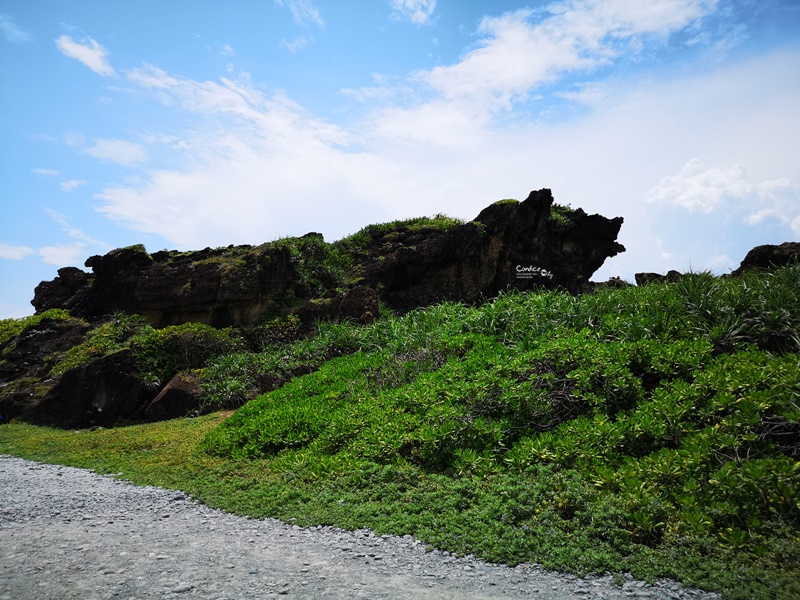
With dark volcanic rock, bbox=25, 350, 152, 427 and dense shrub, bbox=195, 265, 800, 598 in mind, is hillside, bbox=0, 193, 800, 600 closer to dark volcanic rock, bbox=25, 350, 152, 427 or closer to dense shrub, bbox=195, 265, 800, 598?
dense shrub, bbox=195, 265, 800, 598

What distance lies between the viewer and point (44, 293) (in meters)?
20.7

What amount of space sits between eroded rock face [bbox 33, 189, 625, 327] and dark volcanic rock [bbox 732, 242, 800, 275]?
6266mm

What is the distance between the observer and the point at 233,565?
15.3ft

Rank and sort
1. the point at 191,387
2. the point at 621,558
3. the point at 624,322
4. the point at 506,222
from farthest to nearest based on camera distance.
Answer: the point at 506,222 → the point at 191,387 → the point at 624,322 → the point at 621,558

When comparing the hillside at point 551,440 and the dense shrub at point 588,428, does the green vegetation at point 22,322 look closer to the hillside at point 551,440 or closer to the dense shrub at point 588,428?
the hillside at point 551,440

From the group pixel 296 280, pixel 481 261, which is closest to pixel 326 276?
pixel 296 280

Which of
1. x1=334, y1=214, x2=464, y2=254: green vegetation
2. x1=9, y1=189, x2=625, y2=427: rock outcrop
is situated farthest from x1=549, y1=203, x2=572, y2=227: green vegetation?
x1=334, y1=214, x2=464, y2=254: green vegetation

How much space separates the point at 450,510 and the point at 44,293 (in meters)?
20.9

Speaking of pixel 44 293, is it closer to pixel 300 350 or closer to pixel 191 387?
pixel 191 387

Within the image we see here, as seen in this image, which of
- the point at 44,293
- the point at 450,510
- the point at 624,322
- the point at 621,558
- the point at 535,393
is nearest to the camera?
the point at 621,558

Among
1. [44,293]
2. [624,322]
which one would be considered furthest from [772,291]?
[44,293]

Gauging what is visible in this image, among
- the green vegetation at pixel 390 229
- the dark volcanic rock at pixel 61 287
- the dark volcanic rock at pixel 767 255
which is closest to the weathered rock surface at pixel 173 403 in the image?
the dark volcanic rock at pixel 61 287

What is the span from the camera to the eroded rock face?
17719mm

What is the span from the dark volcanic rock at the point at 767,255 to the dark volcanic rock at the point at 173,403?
14351mm
